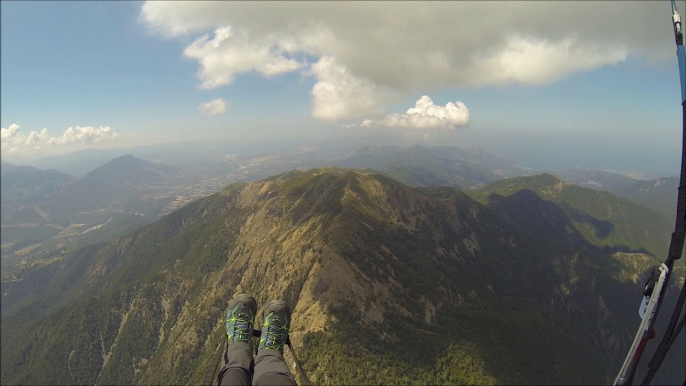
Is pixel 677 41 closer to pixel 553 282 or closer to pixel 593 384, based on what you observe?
pixel 593 384

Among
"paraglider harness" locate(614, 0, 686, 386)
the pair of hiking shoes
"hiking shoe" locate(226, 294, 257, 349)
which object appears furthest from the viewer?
"hiking shoe" locate(226, 294, 257, 349)

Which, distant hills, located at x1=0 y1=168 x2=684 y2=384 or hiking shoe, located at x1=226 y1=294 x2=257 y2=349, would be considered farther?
distant hills, located at x1=0 y1=168 x2=684 y2=384

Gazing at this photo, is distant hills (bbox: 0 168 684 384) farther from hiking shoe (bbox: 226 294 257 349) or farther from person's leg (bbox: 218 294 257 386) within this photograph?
person's leg (bbox: 218 294 257 386)

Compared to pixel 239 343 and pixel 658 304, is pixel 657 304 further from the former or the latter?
pixel 239 343

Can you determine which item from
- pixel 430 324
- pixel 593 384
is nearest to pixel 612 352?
pixel 593 384

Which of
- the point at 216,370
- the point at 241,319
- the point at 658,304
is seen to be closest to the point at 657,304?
the point at 658,304

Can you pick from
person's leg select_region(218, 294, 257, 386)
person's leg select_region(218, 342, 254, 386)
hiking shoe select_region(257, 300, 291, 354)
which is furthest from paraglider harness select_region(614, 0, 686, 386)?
hiking shoe select_region(257, 300, 291, 354)

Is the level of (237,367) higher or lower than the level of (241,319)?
higher

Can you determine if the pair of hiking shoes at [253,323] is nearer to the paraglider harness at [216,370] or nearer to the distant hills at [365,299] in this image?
the paraglider harness at [216,370]
